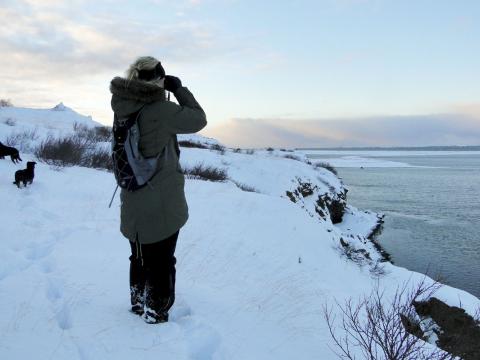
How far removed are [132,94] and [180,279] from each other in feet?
7.43

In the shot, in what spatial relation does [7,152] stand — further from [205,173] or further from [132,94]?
[205,173]

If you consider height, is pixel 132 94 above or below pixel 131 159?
above

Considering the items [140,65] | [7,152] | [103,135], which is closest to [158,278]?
[140,65]

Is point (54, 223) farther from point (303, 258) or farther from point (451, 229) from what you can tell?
point (451, 229)

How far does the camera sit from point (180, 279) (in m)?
4.59

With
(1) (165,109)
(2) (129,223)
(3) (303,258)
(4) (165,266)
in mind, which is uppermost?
(1) (165,109)

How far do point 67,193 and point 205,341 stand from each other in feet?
17.2

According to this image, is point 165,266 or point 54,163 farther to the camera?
point 54,163

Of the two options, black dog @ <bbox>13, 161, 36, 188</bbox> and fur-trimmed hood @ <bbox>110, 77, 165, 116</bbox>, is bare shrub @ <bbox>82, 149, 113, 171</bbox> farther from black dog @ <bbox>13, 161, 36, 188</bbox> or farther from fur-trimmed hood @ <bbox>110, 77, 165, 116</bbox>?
fur-trimmed hood @ <bbox>110, 77, 165, 116</bbox>

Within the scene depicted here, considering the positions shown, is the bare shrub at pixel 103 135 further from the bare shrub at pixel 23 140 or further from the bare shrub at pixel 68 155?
the bare shrub at pixel 68 155

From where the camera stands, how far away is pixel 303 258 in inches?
304

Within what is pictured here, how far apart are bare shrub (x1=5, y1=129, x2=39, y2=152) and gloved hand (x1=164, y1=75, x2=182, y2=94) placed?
9.64 meters

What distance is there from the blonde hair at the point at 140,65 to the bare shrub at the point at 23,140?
31.9 feet

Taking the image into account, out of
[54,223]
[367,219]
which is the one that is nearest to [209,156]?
[367,219]
